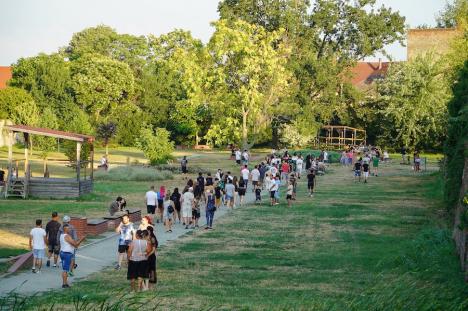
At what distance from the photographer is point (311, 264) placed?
19141 millimetres

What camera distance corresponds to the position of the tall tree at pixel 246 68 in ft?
200

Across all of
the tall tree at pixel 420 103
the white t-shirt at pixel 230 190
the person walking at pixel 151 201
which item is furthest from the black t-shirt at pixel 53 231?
the tall tree at pixel 420 103

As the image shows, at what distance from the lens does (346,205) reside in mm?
32344

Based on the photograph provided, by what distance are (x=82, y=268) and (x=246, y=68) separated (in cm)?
4386

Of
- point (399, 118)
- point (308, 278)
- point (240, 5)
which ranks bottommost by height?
point (308, 278)

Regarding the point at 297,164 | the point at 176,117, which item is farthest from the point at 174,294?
the point at 176,117

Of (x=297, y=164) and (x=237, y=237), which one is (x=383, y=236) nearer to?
(x=237, y=237)

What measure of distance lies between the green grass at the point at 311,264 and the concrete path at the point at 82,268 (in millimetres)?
633

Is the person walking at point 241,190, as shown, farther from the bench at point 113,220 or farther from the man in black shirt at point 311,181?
A: the bench at point 113,220

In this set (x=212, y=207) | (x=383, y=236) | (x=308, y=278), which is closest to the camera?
(x=308, y=278)

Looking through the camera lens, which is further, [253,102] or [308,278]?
[253,102]

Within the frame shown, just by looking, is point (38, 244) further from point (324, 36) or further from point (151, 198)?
point (324, 36)

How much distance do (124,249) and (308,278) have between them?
430 cm

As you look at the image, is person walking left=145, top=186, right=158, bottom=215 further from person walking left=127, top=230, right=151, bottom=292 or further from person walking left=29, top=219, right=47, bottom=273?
person walking left=127, top=230, right=151, bottom=292
